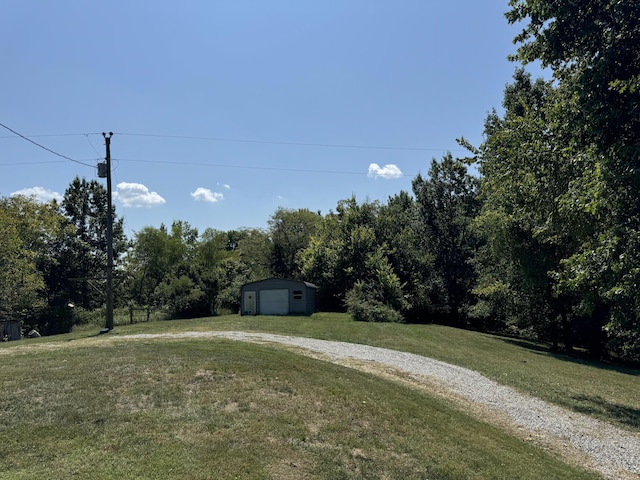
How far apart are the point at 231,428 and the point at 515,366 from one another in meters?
12.4

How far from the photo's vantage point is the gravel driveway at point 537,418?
718cm

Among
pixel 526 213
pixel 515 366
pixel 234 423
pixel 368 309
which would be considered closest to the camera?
pixel 234 423

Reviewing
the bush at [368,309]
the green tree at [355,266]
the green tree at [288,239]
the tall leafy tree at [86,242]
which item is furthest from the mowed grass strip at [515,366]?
the tall leafy tree at [86,242]

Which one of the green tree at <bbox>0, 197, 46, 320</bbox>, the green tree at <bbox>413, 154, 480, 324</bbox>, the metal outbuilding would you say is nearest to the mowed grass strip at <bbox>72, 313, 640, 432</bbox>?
the metal outbuilding

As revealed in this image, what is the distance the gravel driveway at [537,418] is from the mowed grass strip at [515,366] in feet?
2.58

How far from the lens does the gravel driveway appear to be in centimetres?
718

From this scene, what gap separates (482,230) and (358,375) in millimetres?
18030

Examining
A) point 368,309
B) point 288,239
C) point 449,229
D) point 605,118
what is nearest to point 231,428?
point 605,118

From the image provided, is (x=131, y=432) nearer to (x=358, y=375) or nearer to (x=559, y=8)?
(x=358, y=375)

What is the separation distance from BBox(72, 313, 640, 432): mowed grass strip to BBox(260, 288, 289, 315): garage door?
17.5 feet

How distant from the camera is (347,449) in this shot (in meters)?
5.46

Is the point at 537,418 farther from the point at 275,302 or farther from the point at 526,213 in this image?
the point at 275,302

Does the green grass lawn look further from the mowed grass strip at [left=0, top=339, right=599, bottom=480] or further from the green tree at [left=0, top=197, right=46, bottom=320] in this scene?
the green tree at [left=0, top=197, right=46, bottom=320]

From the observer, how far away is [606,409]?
33.8 ft
